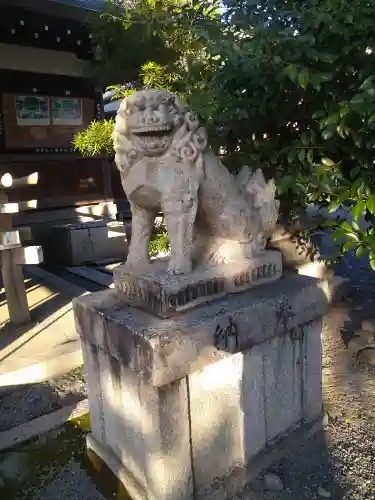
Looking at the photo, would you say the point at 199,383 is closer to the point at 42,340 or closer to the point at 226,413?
the point at 226,413

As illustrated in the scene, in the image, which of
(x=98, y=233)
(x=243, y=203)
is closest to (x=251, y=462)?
(x=243, y=203)

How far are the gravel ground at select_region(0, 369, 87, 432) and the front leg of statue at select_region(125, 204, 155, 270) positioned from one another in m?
1.38

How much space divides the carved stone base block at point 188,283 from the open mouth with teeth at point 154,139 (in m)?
0.58

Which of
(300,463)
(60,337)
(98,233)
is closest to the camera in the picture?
(300,463)

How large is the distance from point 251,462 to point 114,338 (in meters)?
0.94

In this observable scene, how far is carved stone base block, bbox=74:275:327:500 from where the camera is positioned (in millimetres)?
1720

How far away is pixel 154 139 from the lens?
182 cm

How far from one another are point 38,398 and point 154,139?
6.84 feet

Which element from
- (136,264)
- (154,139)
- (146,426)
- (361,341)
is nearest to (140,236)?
(136,264)

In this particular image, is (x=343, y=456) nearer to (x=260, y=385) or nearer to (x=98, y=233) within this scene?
→ (x=260, y=385)

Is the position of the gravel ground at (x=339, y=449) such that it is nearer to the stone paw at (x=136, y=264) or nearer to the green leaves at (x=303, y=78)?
the stone paw at (x=136, y=264)

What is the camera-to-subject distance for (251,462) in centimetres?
206

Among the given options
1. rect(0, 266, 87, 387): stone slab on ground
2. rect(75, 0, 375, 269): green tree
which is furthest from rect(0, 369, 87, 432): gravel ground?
rect(75, 0, 375, 269): green tree

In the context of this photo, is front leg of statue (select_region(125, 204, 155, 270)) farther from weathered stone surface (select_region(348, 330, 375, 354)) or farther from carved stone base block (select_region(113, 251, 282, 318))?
weathered stone surface (select_region(348, 330, 375, 354))
